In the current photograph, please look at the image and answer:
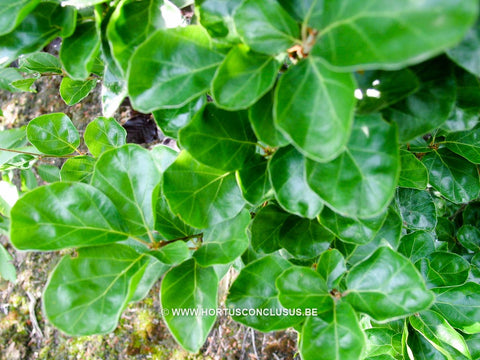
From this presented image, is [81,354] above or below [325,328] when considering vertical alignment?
below

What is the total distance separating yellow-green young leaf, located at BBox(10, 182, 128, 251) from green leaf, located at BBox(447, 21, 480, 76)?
0.52m

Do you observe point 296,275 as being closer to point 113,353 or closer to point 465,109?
point 465,109

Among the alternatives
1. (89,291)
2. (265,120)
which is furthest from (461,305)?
(89,291)

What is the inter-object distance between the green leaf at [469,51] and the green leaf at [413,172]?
0.36 metres

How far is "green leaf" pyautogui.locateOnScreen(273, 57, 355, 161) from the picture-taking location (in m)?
0.40

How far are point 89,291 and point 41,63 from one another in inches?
30.8

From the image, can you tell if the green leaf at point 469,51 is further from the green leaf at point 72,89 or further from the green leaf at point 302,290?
the green leaf at point 72,89

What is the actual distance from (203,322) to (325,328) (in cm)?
20

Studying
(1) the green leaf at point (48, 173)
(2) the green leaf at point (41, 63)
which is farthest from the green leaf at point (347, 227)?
(1) the green leaf at point (48, 173)

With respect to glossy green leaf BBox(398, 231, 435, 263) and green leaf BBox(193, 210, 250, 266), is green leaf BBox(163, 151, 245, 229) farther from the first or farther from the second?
glossy green leaf BBox(398, 231, 435, 263)

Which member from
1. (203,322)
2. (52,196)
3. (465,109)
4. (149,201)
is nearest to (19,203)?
(52,196)

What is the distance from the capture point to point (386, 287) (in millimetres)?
607

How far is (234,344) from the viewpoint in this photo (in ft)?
7.20

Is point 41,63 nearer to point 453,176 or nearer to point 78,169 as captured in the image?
point 78,169
